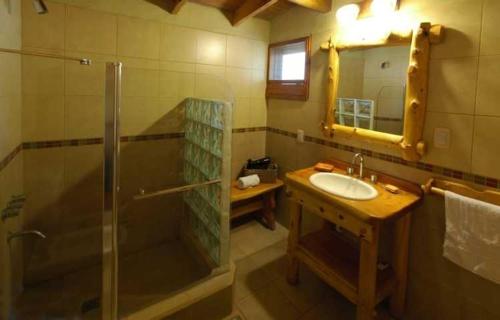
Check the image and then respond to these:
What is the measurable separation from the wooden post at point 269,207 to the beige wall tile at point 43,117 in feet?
5.80

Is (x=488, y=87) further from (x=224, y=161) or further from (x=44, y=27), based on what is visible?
(x=44, y=27)

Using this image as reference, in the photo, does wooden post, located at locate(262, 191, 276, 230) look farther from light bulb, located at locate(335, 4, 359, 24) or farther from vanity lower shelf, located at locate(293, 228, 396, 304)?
light bulb, located at locate(335, 4, 359, 24)

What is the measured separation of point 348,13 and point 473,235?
1.53 m

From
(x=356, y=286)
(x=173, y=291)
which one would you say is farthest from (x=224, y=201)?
(x=356, y=286)

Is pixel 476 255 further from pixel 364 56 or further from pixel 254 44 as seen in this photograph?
pixel 254 44

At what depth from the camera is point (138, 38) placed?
2.05m

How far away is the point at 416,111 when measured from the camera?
1.59 meters

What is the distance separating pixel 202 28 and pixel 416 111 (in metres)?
1.76

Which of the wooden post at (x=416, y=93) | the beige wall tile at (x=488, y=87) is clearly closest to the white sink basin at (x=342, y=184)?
the wooden post at (x=416, y=93)

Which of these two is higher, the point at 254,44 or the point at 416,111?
the point at 254,44

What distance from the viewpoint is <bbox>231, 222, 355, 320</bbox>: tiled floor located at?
1.77m

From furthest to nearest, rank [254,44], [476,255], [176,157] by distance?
1. [254,44]
2. [176,157]
3. [476,255]

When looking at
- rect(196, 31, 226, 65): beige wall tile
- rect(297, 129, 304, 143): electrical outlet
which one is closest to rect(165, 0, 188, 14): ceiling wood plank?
rect(196, 31, 226, 65): beige wall tile

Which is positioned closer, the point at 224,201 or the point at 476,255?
the point at 476,255
